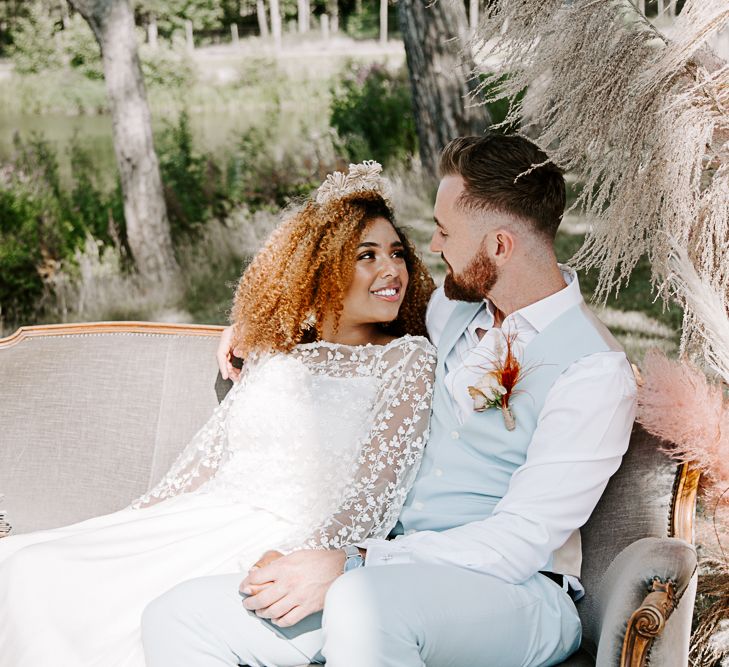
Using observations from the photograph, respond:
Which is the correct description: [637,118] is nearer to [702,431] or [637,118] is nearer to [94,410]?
[702,431]

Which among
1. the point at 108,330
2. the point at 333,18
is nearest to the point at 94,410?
the point at 108,330

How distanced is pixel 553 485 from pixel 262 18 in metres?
5.83

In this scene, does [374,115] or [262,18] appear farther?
[262,18]

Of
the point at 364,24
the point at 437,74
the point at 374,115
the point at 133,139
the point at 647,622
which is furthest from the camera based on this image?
the point at 364,24

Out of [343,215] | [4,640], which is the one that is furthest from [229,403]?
[4,640]

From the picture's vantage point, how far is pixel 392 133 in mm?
6605

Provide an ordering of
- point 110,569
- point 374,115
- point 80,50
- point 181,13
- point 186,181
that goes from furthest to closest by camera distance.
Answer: point 181,13, point 80,50, point 374,115, point 186,181, point 110,569

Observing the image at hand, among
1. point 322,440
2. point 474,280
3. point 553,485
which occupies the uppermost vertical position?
point 474,280

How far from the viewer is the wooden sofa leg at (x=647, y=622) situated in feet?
5.85

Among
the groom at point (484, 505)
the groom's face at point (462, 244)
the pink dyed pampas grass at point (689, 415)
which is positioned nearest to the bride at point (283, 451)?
the groom at point (484, 505)

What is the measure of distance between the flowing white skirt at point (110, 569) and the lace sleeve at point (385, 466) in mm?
199

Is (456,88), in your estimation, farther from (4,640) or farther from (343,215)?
(4,640)

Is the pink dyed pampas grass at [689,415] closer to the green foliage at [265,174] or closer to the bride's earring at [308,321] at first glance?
the bride's earring at [308,321]

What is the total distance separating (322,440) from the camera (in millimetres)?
2584
